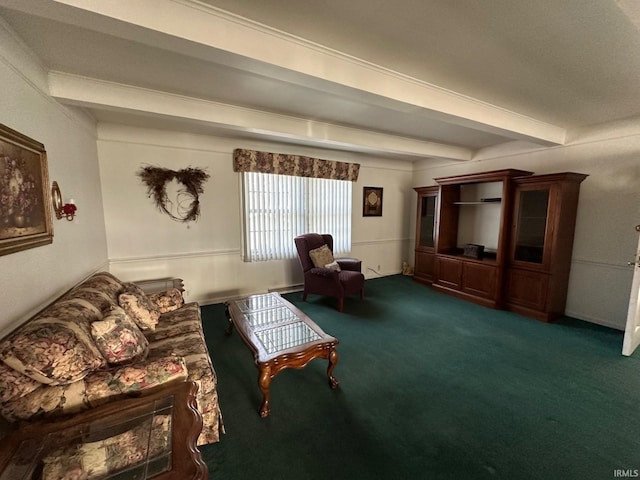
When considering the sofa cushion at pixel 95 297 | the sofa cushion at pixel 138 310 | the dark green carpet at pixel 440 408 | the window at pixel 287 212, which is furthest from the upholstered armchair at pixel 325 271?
the sofa cushion at pixel 95 297

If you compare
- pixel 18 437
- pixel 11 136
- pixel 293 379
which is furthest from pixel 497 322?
pixel 11 136

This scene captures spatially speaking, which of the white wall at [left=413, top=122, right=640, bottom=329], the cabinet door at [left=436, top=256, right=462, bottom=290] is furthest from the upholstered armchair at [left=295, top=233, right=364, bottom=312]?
the white wall at [left=413, top=122, right=640, bottom=329]

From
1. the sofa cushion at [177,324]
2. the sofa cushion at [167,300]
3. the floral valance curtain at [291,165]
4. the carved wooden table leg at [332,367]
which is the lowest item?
the carved wooden table leg at [332,367]

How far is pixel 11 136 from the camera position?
1478mm

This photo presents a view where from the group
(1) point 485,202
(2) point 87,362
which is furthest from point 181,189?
(1) point 485,202

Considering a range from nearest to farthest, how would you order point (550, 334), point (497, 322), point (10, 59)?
point (10, 59), point (550, 334), point (497, 322)

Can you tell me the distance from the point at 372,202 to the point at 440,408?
3926 mm

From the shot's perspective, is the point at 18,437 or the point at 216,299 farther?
the point at 216,299

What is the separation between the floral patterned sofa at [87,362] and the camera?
1113 millimetres

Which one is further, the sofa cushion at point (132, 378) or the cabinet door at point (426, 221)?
the cabinet door at point (426, 221)

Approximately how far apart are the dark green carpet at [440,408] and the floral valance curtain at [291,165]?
2.29m

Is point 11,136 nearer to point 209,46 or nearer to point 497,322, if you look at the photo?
point 209,46

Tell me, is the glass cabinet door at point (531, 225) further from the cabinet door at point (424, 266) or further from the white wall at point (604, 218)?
the cabinet door at point (424, 266)

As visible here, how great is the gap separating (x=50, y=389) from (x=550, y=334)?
431 cm
